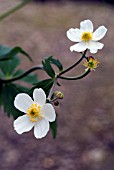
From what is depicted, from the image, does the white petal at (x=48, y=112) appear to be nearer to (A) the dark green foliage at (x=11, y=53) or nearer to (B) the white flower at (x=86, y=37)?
(B) the white flower at (x=86, y=37)

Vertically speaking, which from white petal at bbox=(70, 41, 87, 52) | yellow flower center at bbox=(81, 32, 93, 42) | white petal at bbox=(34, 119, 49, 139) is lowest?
white petal at bbox=(34, 119, 49, 139)

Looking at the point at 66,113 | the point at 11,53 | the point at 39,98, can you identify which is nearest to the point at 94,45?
the point at 39,98

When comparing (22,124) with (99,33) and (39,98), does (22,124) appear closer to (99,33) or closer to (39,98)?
(39,98)

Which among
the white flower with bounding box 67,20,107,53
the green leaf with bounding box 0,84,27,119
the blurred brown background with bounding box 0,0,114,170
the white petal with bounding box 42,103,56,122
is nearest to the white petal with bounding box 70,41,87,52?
the white flower with bounding box 67,20,107,53

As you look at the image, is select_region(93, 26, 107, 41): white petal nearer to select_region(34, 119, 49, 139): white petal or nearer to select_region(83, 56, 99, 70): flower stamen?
select_region(83, 56, 99, 70): flower stamen

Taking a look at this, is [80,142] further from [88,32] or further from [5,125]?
[88,32]

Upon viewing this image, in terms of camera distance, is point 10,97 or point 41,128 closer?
point 41,128

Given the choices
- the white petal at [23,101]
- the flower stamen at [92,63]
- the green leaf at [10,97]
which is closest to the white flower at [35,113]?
the white petal at [23,101]

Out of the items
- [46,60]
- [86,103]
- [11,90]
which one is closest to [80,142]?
[86,103]
